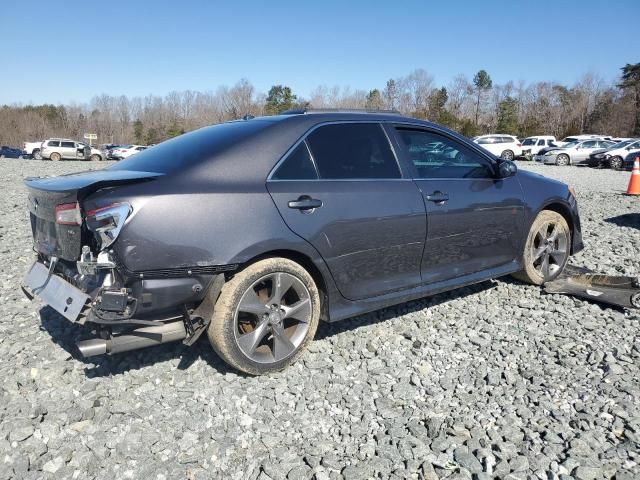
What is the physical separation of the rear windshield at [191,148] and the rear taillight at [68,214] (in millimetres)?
485

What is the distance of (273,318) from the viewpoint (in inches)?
120

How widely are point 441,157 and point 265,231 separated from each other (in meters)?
1.80

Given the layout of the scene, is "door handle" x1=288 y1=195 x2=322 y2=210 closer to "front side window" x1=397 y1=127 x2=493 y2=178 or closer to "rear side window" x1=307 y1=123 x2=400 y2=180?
"rear side window" x1=307 y1=123 x2=400 y2=180

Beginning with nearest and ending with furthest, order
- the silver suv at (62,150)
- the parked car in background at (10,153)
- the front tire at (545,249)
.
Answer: the front tire at (545,249), the silver suv at (62,150), the parked car in background at (10,153)

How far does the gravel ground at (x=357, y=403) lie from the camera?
2330 millimetres

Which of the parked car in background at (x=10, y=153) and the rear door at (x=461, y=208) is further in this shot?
the parked car in background at (x=10, y=153)

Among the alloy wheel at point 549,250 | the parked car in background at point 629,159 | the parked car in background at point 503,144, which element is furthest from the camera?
the parked car in background at point 503,144

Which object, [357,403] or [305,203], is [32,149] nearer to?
[305,203]

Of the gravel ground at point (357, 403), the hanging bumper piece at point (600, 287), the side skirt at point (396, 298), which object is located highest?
the side skirt at point (396, 298)

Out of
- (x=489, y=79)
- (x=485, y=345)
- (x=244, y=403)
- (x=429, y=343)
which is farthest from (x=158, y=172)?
(x=489, y=79)

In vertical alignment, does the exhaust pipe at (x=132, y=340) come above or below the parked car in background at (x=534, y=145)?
below

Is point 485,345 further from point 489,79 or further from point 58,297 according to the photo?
point 489,79

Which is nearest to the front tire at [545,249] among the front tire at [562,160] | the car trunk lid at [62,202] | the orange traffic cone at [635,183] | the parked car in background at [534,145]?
the car trunk lid at [62,202]

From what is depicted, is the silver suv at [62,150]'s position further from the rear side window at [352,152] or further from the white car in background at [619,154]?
the rear side window at [352,152]
